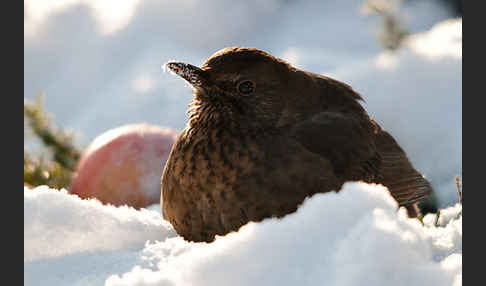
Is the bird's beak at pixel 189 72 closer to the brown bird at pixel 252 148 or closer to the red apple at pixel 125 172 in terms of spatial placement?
the brown bird at pixel 252 148

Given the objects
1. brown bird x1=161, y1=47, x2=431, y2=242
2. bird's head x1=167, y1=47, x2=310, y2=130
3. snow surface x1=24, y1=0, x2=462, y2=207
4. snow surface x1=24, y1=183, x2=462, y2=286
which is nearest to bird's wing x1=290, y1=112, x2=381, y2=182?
brown bird x1=161, y1=47, x2=431, y2=242

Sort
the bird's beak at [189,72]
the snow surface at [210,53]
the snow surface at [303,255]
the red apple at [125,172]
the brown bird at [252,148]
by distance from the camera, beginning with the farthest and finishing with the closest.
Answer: the snow surface at [210,53] < the red apple at [125,172] < the bird's beak at [189,72] < the brown bird at [252,148] < the snow surface at [303,255]

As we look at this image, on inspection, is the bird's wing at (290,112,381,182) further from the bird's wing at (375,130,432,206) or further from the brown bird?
the bird's wing at (375,130,432,206)

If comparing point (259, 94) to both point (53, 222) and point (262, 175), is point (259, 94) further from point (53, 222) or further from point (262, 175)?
point (53, 222)

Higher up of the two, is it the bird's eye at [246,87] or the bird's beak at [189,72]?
the bird's beak at [189,72]

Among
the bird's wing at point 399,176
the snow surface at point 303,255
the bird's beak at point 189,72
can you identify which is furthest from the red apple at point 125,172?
the snow surface at point 303,255

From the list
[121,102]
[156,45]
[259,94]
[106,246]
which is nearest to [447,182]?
[259,94]

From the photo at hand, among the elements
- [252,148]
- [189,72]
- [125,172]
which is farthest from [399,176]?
[125,172]
